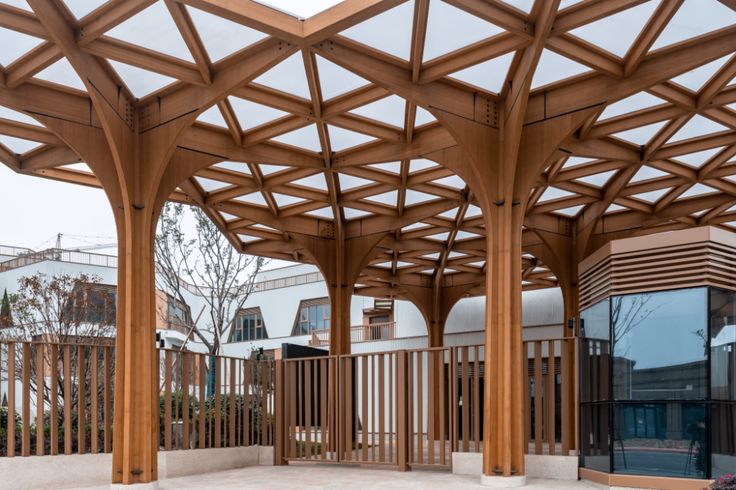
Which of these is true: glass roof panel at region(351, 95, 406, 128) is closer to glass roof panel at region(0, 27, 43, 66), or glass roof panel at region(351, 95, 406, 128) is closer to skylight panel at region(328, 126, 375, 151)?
skylight panel at region(328, 126, 375, 151)

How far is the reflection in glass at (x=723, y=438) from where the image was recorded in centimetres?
Answer: 1377

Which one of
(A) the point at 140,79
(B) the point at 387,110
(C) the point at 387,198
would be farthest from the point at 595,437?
(A) the point at 140,79

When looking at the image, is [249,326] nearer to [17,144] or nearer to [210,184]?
[210,184]

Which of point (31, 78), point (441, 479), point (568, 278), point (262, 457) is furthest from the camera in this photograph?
point (568, 278)

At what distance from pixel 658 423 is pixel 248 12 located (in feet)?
32.8

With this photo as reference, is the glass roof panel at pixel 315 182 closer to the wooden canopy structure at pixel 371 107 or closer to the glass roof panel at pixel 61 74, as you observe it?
the wooden canopy structure at pixel 371 107

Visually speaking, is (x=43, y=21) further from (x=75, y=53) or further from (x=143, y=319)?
(x=143, y=319)

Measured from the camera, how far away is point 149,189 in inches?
639

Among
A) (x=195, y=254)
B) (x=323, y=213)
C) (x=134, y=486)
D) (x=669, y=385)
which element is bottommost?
(x=134, y=486)

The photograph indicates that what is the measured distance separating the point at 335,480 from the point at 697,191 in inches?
563

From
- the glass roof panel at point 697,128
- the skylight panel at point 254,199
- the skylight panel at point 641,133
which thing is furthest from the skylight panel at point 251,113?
the glass roof panel at point 697,128

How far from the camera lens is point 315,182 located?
2308cm

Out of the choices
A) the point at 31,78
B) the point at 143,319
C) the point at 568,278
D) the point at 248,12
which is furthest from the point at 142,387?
the point at 568,278

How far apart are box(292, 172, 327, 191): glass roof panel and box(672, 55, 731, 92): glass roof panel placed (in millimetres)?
9816
